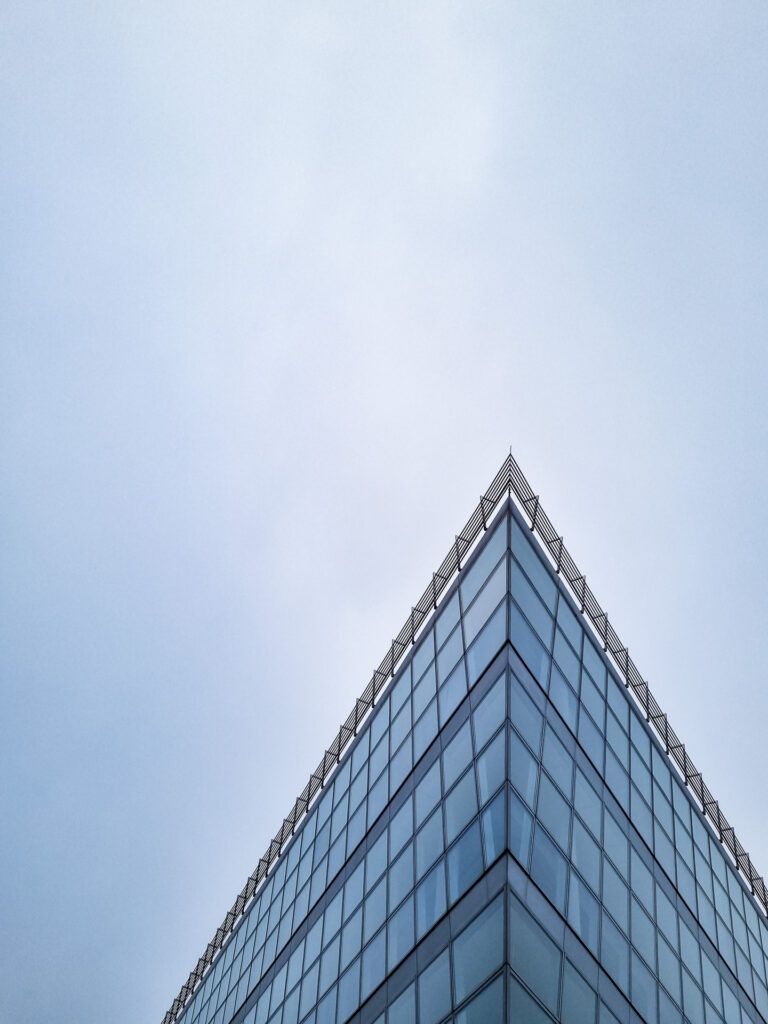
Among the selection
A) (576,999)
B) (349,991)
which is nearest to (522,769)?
(576,999)

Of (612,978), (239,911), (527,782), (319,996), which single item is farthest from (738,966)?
(239,911)

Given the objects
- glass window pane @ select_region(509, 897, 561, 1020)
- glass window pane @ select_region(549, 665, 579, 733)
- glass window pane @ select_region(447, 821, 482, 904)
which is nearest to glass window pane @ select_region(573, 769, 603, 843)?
glass window pane @ select_region(549, 665, 579, 733)

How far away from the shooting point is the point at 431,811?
A: 71.2ft

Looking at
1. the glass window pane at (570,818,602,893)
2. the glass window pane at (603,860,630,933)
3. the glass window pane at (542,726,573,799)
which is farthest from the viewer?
the glass window pane at (603,860,630,933)

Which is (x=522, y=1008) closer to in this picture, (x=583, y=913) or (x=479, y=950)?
(x=479, y=950)

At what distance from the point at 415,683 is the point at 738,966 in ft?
53.6

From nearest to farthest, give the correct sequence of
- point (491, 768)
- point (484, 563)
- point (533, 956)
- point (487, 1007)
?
point (487, 1007) → point (533, 956) → point (491, 768) → point (484, 563)

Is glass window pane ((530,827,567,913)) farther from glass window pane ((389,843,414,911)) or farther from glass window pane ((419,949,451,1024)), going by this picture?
glass window pane ((389,843,414,911))

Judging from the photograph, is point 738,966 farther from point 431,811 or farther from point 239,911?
point 239,911

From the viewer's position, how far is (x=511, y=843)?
56.3 feet

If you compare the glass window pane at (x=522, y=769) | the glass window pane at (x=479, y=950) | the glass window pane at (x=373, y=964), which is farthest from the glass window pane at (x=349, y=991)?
the glass window pane at (x=522, y=769)

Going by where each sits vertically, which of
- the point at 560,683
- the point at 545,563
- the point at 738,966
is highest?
the point at 545,563

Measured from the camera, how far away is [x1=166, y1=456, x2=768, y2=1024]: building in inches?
688

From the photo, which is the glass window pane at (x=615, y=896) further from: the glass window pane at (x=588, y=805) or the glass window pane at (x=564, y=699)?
the glass window pane at (x=564, y=699)
